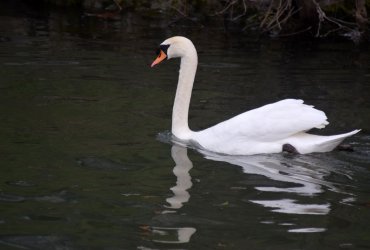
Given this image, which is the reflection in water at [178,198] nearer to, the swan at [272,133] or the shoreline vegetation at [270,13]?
the swan at [272,133]

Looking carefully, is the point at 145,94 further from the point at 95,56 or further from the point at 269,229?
the point at 269,229

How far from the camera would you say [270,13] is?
52.1 feet

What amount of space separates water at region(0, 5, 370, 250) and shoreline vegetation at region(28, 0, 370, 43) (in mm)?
1363

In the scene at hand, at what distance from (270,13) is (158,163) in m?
8.66

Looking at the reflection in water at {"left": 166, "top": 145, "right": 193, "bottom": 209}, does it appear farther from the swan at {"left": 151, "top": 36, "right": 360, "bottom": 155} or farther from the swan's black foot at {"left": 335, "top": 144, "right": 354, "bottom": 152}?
the swan's black foot at {"left": 335, "top": 144, "right": 354, "bottom": 152}

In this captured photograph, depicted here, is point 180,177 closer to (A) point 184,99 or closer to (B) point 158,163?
(B) point 158,163

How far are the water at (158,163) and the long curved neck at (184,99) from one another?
Result: 191mm

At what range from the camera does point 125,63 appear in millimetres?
13141

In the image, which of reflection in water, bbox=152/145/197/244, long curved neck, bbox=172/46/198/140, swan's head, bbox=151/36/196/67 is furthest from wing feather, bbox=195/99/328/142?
swan's head, bbox=151/36/196/67

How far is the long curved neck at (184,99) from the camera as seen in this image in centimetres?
879

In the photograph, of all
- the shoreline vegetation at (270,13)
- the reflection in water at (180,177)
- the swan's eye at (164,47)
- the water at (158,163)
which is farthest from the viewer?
the shoreline vegetation at (270,13)

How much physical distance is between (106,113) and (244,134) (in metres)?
2.10

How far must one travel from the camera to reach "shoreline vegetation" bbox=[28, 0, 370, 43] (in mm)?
15281

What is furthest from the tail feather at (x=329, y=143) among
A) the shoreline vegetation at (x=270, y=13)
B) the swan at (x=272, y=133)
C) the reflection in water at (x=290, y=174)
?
the shoreline vegetation at (x=270, y=13)
